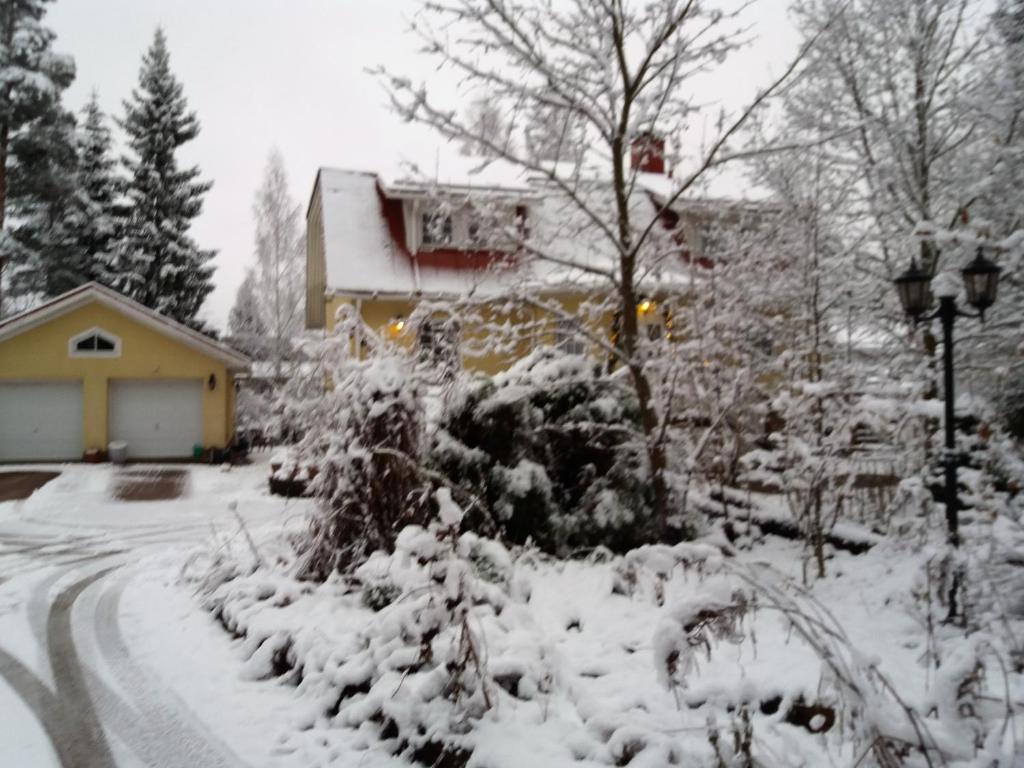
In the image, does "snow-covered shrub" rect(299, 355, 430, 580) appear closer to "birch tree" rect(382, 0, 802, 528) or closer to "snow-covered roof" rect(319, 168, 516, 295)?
"birch tree" rect(382, 0, 802, 528)

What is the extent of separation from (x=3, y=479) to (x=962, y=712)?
18.9 metres

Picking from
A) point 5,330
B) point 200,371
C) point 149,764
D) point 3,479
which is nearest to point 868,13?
point 149,764

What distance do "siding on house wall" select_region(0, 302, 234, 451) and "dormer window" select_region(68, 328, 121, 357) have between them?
10 cm

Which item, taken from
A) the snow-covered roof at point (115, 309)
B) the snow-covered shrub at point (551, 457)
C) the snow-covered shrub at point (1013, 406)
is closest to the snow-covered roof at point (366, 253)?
the snow-covered roof at point (115, 309)

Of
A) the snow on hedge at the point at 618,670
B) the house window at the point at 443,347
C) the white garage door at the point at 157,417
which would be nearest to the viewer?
the snow on hedge at the point at 618,670

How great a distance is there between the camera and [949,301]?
21.0 ft

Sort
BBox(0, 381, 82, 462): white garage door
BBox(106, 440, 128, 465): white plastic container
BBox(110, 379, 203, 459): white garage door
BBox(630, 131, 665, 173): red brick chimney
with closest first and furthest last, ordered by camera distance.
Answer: BBox(630, 131, 665, 173): red brick chimney, BBox(106, 440, 128, 465): white plastic container, BBox(0, 381, 82, 462): white garage door, BBox(110, 379, 203, 459): white garage door

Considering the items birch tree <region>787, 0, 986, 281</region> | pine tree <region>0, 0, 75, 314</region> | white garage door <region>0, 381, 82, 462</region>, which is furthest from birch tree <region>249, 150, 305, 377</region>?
birch tree <region>787, 0, 986, 281</region>

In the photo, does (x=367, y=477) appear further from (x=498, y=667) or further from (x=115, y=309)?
(x=115, y=309)

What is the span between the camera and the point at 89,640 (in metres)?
5.93

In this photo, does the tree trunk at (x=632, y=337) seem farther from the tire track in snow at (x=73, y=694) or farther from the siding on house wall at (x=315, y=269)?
the siding on house wall at (x=315, y=269)

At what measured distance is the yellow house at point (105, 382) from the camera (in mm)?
19109

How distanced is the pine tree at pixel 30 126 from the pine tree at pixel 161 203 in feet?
8.39

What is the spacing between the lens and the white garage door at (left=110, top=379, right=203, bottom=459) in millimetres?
19766
